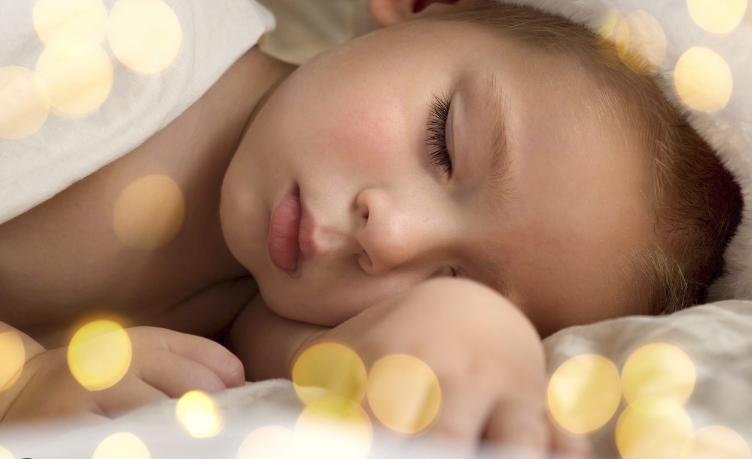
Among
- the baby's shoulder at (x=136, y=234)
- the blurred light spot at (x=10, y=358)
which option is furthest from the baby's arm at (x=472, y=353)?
the baby's shoulder at (x=136, y=234)

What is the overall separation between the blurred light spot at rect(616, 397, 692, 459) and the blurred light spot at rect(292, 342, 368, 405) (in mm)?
210

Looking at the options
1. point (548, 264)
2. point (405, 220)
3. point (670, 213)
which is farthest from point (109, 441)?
point (670, 213)

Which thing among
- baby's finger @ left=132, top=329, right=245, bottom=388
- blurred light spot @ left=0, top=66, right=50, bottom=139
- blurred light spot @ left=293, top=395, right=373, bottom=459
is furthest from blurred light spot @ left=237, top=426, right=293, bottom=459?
blurred light spot @ left=0, top=66, right=50, bottom=139

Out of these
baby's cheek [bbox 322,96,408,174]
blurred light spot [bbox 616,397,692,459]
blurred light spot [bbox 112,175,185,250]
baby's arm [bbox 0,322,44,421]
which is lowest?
baby's arm [bbox 0,322,44,421]

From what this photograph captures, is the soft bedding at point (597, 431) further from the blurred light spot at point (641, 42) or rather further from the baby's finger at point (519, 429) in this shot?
the blurred light spot at point (641, 42)

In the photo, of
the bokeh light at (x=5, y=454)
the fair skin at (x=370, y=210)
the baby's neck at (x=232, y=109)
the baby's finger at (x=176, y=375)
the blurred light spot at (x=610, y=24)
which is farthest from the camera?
the baby's neck at (x=232, y=109)

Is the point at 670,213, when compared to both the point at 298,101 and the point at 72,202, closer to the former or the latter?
the point at 298,101

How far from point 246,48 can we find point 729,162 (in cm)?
83

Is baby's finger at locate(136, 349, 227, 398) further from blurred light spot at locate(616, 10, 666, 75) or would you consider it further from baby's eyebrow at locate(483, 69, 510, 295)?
blurred light spot at locate(616, 10, 666, 75)

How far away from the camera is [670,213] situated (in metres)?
0.81

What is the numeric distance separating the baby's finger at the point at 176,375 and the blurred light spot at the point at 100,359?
0.09ft

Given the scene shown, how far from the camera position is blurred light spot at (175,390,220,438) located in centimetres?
41

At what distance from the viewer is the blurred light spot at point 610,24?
2.85 ft

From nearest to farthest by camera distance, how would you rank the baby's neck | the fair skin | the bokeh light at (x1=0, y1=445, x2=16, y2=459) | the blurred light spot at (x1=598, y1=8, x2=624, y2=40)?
1. the bokeh light at (x1=0, y1=445, x2=16, y2=459)
2. the fair skin
3. the blurred light spot at (x1=598, y1=8, x2=624, y2=40)
4. the baby's neck
